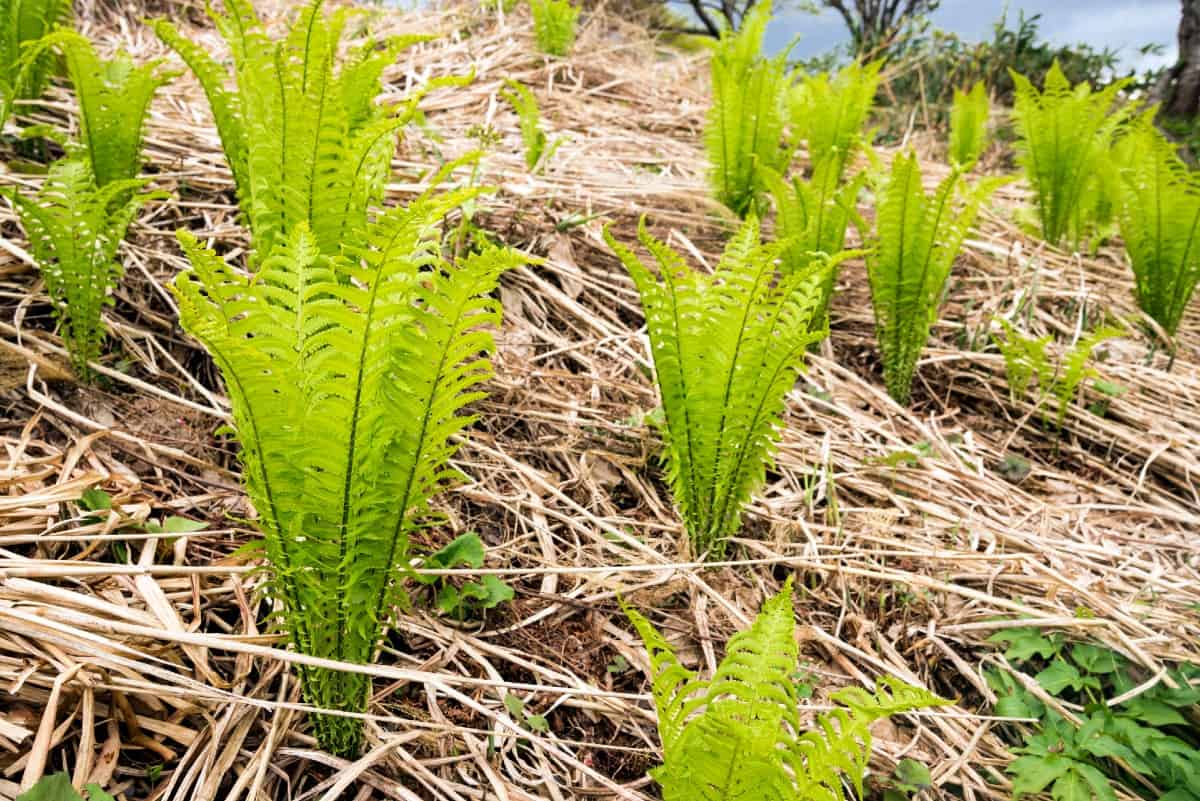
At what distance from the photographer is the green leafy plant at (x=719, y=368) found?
4.55ft

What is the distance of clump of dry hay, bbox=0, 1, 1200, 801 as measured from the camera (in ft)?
3.57

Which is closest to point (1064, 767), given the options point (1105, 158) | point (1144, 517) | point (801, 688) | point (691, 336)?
point (801, 688)

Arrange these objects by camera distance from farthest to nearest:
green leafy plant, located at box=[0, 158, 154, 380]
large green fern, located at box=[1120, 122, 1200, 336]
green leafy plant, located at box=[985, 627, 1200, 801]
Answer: large green fern, located at box=[1120, 122, 1200, 336] < green leafy plant, located at box=[0, 158, 154, 380] < green leafy plant, located at box=[985, 627, 1200, 801]

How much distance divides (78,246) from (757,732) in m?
1.45

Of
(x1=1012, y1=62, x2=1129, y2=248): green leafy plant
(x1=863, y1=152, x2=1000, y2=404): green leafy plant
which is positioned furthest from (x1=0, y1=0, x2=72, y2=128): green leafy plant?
(x1=1012, y1=62, x2=1129, y2=248): green leafy plant

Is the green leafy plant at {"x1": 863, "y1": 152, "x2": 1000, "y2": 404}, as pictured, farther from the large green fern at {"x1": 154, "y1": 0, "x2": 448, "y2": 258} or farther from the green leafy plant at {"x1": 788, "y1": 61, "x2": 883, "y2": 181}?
the large green fern at {"x1": 154, "y1": 0, "x2": 448, "y2": 258}

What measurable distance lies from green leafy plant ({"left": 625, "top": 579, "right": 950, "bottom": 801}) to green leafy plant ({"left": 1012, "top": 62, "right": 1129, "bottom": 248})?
268 centimetres

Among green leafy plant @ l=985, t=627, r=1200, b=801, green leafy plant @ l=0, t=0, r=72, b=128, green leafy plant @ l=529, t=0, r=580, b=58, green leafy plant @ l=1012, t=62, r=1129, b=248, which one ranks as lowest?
green leafy plant @ l=985, t=627, r=1200, b=801

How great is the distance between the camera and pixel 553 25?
412 cm

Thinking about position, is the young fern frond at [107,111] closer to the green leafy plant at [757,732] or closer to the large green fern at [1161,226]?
the green leafy plant at [757,732]

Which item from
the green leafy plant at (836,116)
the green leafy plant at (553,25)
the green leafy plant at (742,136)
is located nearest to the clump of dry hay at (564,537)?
the green leafy plant at (742,136)

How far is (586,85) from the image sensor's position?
13.6 feet

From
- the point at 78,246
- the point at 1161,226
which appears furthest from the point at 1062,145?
the point at 78,246

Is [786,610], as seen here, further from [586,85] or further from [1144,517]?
→ [586,85]
